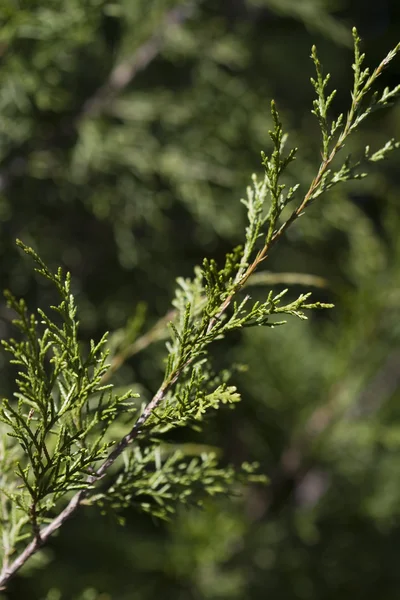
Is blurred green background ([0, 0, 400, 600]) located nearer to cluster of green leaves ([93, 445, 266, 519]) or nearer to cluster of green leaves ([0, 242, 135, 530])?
cluster of green leaves ([93, 445, 266, 519])

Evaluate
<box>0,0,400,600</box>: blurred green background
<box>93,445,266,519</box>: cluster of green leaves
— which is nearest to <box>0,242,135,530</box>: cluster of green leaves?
<box>93,445,266,519</box>: cluster of green leaves

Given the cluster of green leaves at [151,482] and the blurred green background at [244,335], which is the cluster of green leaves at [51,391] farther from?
the blurred green background at [244,335]

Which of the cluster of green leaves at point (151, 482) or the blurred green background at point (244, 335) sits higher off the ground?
the blurred green background at point (244, 335)

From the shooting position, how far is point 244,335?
8.22 ft

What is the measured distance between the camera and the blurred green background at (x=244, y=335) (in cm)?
237

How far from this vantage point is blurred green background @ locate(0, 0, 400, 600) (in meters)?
2.37

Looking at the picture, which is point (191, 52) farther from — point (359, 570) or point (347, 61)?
point (347, 61)

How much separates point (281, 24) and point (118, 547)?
3.14m

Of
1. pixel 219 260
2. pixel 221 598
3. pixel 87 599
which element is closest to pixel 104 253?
pixel 219 260

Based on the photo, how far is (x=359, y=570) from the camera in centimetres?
263

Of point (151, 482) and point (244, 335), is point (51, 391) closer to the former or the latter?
point (151, 482)

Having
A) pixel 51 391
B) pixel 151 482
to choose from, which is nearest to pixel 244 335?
pixel 151 482

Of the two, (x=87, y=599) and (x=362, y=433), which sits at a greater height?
(x=362, y=433)

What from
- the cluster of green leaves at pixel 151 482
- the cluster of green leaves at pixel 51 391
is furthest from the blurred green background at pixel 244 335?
the cluster of green leaves at pixel 51 391
